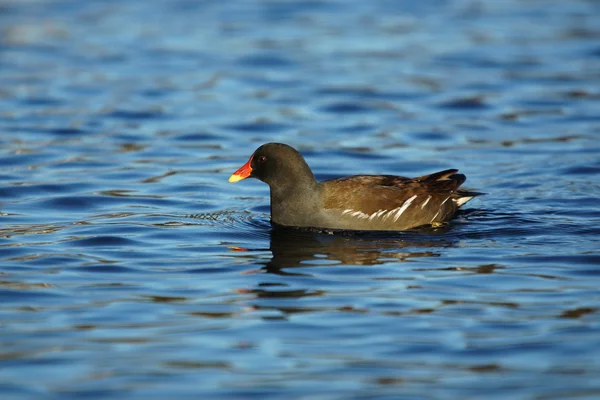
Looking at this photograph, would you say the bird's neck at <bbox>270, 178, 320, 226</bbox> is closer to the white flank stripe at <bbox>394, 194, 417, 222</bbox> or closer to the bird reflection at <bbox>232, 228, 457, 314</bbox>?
the bird reflection at <bbox>232, 228, 457, 314</bbox>

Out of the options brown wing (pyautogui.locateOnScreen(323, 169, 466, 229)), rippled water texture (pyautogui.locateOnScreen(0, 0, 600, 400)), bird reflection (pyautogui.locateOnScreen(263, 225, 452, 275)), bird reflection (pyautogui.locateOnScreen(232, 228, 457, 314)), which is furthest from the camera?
brown wing (pyautogui.locateOnScreen(323, 169, 466, 229))

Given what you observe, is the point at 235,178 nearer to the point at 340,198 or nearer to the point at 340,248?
the point at 340,198

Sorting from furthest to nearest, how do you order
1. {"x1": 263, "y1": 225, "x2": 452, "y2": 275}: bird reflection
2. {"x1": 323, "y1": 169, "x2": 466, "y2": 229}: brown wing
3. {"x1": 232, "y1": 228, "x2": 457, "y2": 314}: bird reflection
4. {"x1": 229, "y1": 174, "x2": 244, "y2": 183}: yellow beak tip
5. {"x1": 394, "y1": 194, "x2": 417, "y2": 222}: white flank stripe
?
{"x1": 229, "y1": 174, "x2": 244, "y2": 183}: yellow beak tip
{"x1": 394, "y1": 194, "x2": 417, "y2": 222}: white flank stripe
{"x1": 323, "y1": 169, "x2": 466, "y2": 229}: brown wing
{"x1": 263, "y1": 225, "x2": 452, "y2": 275}: bird reflection
{"x1": 232, "y1": 228, "x2": 457, "y2": 314}: bird reflection

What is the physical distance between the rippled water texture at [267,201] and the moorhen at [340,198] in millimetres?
264

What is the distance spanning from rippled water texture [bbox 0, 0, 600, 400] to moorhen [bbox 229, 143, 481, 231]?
0.26 m

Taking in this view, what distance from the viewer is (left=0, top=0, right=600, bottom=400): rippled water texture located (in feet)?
22.4

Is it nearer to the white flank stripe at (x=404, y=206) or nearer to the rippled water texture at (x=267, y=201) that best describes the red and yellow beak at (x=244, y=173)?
the rippled water texture at (x=267, y=201)

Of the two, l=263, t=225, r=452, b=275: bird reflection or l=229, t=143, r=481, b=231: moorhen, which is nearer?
l=263, t=225, r=452, b=275: bird reflection

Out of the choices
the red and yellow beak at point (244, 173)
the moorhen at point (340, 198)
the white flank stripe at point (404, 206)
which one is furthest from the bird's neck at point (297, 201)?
the white flank stripe at point (404, 206)

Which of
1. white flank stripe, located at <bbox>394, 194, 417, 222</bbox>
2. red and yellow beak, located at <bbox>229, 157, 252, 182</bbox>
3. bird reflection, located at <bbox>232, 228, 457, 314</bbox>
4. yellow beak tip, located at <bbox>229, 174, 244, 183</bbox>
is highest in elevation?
red and yellow beak, located at <bbox>229, 157, 252, 182</bbox>

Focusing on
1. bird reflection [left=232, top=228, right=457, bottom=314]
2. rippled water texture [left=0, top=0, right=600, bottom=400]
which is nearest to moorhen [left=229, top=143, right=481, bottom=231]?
bird reflection [left=232, top=228, right=457, bottom=314]

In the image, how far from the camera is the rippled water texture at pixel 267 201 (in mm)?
6820

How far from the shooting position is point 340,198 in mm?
10352

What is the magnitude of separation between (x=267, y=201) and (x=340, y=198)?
1824 mm
